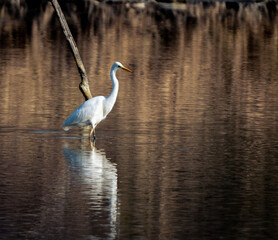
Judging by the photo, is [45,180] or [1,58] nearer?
[45,180]

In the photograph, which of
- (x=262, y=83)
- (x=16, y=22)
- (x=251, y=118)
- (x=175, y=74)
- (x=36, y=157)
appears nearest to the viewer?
(x=36, y=157)

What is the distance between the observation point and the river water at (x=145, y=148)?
10.0 m

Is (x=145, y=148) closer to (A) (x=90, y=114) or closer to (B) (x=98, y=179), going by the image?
(A) (x=90, y=114)

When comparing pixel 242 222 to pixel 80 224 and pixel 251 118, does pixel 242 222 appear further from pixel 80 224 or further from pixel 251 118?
pixel 251 118

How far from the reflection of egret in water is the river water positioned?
2 cm

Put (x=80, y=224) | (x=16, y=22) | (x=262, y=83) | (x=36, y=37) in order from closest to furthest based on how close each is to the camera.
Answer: (x=80, y=224) → (x=262, y=83) → (x=36, y=37) → (x=16, y=22)

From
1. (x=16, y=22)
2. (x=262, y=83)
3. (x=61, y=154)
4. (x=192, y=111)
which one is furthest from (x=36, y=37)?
(x=61, y=154)

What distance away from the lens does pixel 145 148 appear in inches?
591

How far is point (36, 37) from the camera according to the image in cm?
4253

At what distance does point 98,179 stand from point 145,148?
2822 mm

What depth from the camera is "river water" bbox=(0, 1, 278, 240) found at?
10.0 metres

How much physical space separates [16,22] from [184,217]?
4228 centimetres

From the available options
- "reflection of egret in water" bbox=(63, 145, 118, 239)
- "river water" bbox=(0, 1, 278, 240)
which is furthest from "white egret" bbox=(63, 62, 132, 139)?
"reflection of egret in water" bbox=(63, 145, 118, 239)

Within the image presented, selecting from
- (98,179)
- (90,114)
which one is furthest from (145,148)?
(98,179)
